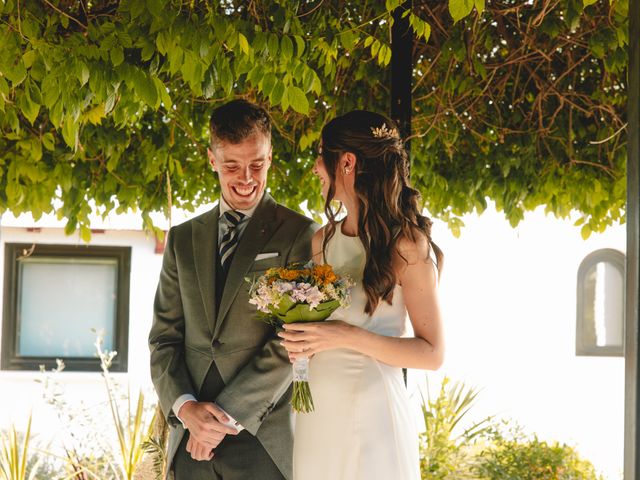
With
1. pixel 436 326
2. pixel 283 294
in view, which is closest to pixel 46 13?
pixel 283 294

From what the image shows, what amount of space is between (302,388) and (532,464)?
4.76 m

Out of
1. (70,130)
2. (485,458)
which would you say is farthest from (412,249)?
(485,458)

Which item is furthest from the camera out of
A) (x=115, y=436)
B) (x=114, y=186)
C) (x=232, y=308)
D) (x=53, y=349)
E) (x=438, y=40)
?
(x=53, y=349)

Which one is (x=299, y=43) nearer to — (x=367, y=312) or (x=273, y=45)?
(x=273, y=45)

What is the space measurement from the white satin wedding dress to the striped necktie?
377 mm

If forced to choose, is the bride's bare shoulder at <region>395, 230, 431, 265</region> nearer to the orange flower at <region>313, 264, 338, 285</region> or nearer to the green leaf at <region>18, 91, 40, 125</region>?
the orange flower at <region>313, 264, 338, 285</region>

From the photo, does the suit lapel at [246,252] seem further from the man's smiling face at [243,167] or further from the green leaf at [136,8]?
the green leaf at [136,8]

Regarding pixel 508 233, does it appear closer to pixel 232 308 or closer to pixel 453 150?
pixel 453 150

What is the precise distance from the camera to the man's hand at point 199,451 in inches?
104

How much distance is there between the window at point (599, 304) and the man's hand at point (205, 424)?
24.9ft

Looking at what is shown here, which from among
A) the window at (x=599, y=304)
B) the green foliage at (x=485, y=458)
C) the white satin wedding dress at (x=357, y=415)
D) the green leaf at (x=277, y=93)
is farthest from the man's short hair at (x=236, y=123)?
the window at (x=599, y=304)

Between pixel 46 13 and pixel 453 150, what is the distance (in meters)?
2.90

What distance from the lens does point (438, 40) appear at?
4.98m

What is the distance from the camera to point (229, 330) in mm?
2779
